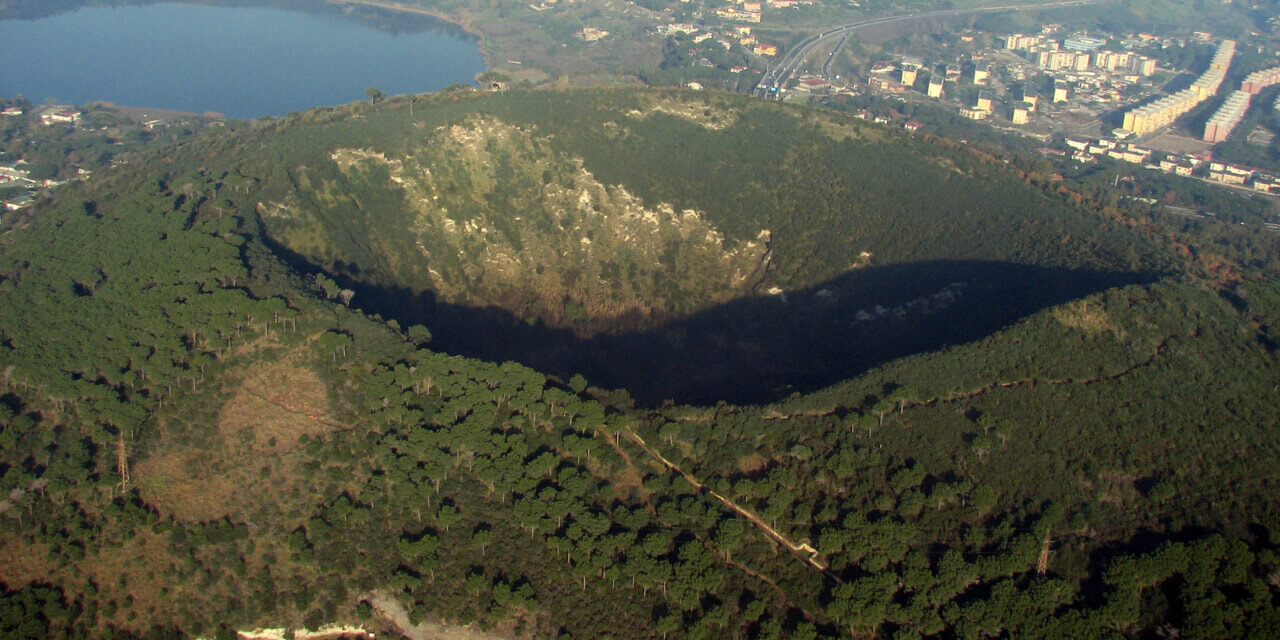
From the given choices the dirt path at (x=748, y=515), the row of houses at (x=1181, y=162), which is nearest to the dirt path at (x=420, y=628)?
the dirt path at (x=748, y=515)

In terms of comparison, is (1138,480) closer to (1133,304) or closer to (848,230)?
(1133,304)

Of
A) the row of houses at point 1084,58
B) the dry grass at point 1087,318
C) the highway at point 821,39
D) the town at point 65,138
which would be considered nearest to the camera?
the dry grass at point 1087,318

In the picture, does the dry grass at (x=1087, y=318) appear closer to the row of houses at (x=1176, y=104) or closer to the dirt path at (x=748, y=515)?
the dirt path at (x=748, y=515)

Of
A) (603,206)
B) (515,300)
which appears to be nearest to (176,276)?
(515,300)

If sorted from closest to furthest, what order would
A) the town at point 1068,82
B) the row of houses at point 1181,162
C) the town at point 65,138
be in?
the town at point 65,138 → the row of houses at point 1181,162 → the town at point 1068,82

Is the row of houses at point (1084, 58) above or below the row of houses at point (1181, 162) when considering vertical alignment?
above

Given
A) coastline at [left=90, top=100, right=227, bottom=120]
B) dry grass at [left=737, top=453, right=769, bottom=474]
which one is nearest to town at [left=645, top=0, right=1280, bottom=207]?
coastline at [left=90, top=100, right=227, bottom=120]
